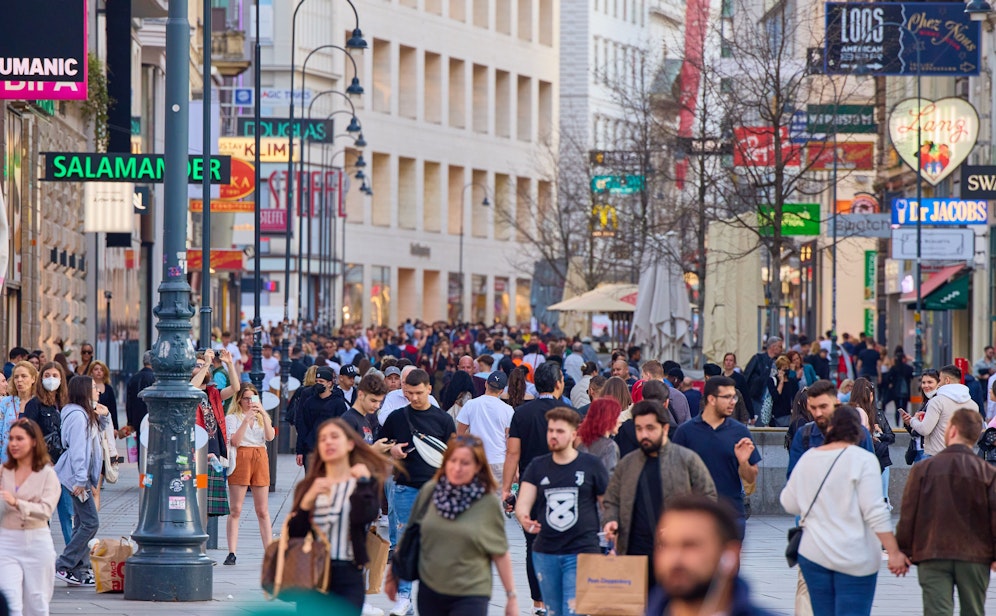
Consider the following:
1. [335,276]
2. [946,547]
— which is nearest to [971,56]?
[946,547]

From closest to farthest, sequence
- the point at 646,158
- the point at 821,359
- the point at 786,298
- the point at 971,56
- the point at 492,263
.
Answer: the point at 821,359
the point at 971,56
the point at 646,158
the point at 786,298
the point at 492,263

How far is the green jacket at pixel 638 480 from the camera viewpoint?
9.87 meters

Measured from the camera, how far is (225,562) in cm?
1534

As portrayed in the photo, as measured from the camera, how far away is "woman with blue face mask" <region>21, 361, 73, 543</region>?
47.1 ft

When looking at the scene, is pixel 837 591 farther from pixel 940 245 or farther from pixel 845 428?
pixel 940 245

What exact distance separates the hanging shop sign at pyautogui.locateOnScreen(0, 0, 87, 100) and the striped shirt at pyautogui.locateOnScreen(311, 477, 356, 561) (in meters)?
13.6

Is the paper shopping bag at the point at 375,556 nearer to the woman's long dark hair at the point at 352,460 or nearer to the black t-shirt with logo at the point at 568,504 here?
the black t-shirt with logo at the point at 568,504

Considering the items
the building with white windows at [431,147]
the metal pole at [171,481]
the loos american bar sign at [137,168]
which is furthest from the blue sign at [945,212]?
the building with white windows at [431,147]

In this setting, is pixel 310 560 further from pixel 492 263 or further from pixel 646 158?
pixel 492 263

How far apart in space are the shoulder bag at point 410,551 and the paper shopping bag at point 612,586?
37.7 inches

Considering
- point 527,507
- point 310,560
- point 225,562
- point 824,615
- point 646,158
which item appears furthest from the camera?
point 646,158

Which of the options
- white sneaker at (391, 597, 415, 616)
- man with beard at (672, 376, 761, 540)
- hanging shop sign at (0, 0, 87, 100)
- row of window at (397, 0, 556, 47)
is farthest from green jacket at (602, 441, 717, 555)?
row of window at (397, 0, 556, 47)

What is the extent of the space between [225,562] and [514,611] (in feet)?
21.9

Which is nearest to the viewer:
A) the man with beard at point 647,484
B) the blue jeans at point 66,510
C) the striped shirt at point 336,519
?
the striped shirt at point 336,519
